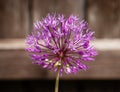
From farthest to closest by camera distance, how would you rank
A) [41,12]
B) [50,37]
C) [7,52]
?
[41,12] → [7,52] → [50,37]

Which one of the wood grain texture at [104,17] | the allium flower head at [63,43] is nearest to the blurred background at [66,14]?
the wood grain texture at [104,17]

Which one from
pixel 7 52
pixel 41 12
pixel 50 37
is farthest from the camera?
pixel 41 12

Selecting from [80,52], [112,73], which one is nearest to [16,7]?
[112,73]

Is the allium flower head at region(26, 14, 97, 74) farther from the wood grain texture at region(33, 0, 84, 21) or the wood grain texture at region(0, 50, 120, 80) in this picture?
the wood grain texture at region(33, 0, 84, 21)

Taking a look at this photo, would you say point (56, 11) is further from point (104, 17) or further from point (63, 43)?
point (63, 43)

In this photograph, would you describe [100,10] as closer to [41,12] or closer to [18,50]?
[41,12]

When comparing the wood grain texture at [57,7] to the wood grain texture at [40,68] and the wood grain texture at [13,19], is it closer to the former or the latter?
the wood grain texture at [13,19]

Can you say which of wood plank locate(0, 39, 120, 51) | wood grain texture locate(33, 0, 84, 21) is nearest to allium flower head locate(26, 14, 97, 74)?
wood plank locate(0, 39, 120, 51)
